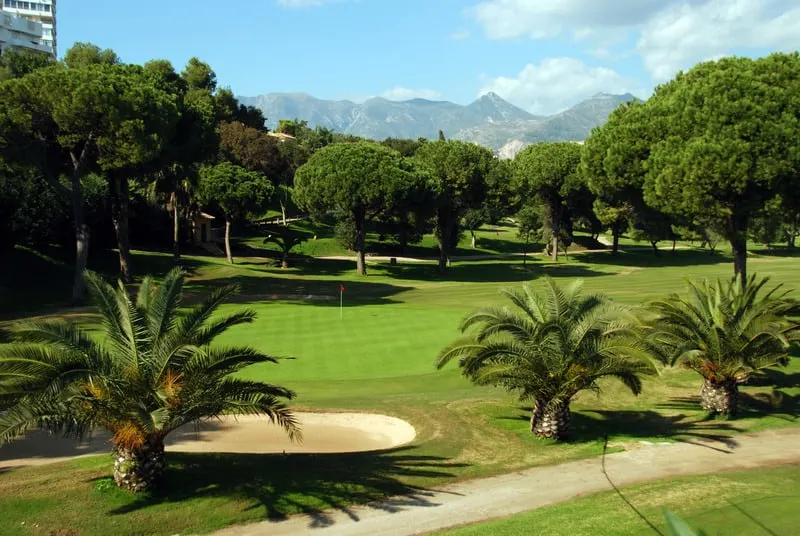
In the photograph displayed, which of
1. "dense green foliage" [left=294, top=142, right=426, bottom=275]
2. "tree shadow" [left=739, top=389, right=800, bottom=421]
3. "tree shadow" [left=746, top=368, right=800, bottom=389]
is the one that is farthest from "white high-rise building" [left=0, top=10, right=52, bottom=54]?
"tree shadow" [left=739, top=389, right=800, bottom=421]

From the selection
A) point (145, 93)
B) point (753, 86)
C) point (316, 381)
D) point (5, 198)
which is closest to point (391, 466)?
point (316, 381)

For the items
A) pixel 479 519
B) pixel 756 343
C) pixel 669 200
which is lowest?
pixel 479 519

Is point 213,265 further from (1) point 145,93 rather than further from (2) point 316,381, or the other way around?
(2) point 316,381

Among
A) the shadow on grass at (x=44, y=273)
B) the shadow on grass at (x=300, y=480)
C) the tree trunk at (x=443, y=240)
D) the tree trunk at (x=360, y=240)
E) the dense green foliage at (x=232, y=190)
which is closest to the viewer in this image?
the shadow on grass at (x=300, y=480)

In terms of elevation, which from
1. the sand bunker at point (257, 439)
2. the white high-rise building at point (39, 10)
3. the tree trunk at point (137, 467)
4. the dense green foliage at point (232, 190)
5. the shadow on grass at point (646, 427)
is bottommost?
the sand bunker at point (257, 439)

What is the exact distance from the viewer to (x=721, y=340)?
18203 millimetres

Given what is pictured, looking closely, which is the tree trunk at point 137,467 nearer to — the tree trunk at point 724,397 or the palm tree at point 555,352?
the palm tree at point 555,352

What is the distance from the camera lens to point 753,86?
82.1 ft

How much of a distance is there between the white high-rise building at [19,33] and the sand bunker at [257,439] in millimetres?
128598

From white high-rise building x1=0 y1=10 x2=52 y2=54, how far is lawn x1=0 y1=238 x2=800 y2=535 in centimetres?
10573

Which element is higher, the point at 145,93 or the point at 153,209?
the point at 145,93

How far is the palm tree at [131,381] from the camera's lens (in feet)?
37.3

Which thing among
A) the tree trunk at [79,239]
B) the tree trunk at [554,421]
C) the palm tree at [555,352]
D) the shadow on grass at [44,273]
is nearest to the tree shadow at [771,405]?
the palm tree at [555,352]

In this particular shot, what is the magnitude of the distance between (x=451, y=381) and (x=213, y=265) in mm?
34438
